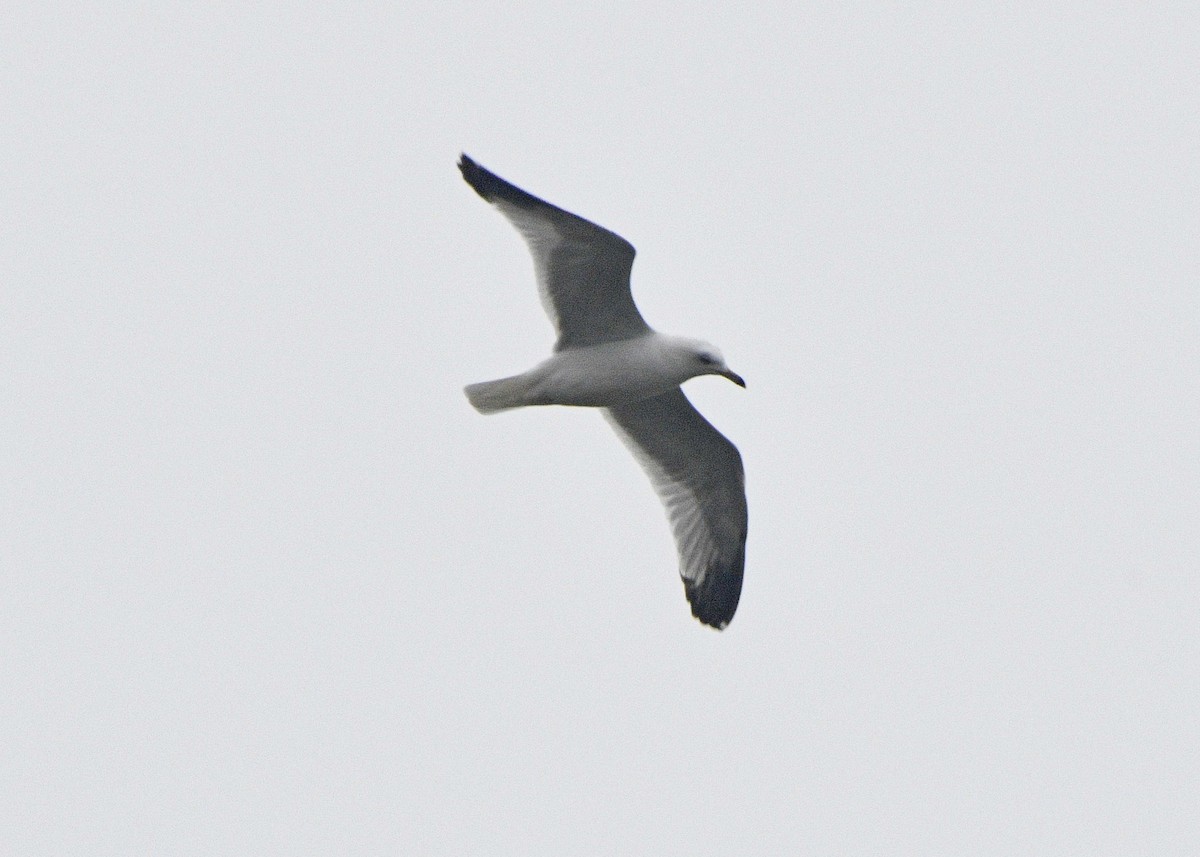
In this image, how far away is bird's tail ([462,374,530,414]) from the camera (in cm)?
1191

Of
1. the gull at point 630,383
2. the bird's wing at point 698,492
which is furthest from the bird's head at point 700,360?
the bird's wing at point 698,492

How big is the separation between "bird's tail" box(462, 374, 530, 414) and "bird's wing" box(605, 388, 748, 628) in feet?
3.78

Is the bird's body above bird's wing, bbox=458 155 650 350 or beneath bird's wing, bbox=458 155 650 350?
beneath

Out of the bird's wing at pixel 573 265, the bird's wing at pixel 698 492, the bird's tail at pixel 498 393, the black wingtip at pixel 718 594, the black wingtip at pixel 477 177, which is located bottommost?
the black wingtip at pixel 718 594

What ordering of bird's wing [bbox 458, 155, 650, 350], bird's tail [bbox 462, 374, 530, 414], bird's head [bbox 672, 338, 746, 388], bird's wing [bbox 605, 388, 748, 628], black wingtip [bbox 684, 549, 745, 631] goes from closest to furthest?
bird's wing [bbox 458, 155, 650, 350] < bird's head [bbox 672, 338, 746, 388] < bird's tail [bbox 462, 374, 530, 414] < bird's wing [bbox 605, 388, 748, 628] < black wingtip [bbox 684, 549, 745, 631]

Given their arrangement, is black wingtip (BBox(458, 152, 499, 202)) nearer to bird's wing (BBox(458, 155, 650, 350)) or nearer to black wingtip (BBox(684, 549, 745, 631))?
bird's wing (BBox(458, 155, 650, 350))

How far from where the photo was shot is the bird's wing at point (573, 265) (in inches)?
448

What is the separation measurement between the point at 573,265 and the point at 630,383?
0.88m

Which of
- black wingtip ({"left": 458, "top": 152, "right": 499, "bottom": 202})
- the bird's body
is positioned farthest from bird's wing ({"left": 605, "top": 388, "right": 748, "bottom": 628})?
black wingtip ({"left": 458, "top": 152, "right": 499, "bottom": 202})

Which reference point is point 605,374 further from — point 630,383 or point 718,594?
point 718,594

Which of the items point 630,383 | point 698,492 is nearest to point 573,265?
point 630,383

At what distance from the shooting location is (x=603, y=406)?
12.3 metres

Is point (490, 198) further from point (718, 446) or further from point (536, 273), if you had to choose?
point (718, 446)

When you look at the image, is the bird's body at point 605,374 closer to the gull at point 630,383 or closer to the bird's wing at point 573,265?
the gull at point 630,383
